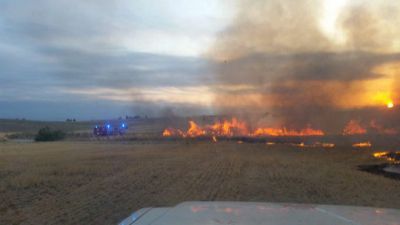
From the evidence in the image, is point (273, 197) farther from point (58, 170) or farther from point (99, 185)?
point (58, 170)

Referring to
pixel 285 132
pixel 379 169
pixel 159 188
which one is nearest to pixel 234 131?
pixel 285 132

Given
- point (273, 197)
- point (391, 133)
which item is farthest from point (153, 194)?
point (391, 133)

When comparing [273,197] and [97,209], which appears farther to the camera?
[273,197]

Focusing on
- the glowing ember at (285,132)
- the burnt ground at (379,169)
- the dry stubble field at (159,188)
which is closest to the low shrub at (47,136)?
the glowing ember at (285,132)

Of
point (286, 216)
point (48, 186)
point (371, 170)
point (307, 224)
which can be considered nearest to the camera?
point (307, 224)

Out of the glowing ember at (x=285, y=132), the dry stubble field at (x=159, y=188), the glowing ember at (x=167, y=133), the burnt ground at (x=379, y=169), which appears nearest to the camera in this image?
the dry stubble field at (x=159, y=188)

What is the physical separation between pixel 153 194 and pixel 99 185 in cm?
366

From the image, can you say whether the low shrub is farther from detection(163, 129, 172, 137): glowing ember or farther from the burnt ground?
the burnt ground

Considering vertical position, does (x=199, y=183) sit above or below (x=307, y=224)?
below

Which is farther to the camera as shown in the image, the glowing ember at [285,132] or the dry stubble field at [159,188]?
the glowing ember at [285,132]

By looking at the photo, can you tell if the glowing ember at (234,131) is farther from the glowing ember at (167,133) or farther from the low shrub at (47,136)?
the low shrub at (47,136)

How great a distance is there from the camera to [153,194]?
17.7 m

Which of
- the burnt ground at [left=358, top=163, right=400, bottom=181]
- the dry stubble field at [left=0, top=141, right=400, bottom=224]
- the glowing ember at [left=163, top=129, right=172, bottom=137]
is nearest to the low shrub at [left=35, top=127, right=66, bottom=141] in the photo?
the glowing ember at [left=163, top=129, right=172, bottom=137]

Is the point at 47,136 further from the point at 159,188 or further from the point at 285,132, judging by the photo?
the point at 159,188
